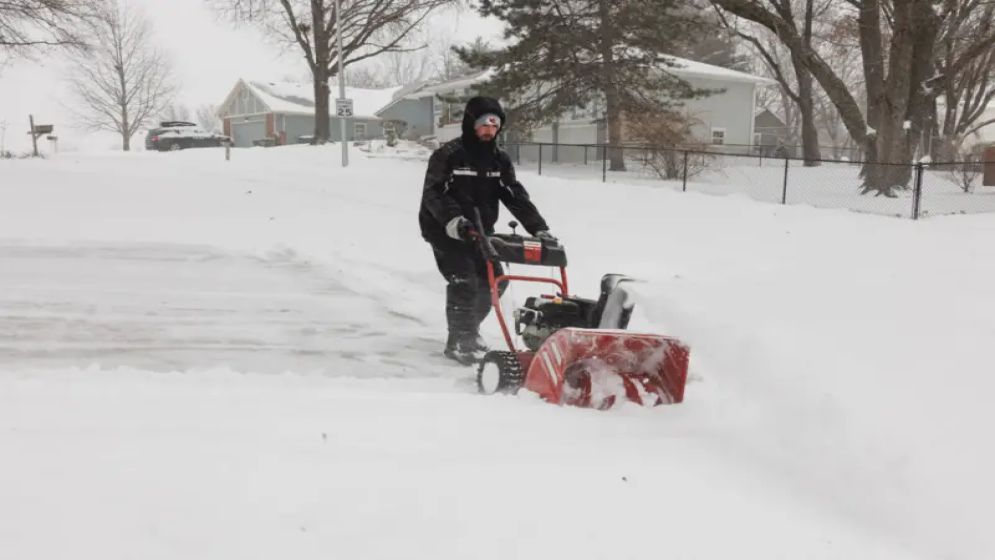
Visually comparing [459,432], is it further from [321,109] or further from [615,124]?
[321,109]

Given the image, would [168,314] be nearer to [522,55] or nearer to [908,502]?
[908,502]

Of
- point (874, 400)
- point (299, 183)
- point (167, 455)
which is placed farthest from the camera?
point (299, 183)

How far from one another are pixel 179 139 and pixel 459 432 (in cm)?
4144

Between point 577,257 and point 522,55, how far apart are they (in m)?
15.5

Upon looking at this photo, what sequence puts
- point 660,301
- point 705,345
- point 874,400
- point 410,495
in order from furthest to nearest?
point 660,301, point 705,345, point 874,400, point 410,495

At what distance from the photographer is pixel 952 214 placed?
45.9 feet

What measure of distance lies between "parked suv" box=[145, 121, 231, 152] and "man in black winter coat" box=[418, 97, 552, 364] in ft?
123

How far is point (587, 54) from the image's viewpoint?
24266mm

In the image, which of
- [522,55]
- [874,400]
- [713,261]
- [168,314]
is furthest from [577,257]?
[522,55]

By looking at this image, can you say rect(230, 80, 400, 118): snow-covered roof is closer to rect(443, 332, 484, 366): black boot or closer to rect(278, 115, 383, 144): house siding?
rect(278, 115, 383, 144): house siding

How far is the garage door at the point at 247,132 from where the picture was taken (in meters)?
56.2

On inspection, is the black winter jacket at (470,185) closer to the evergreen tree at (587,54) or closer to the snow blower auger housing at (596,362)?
the snow blower auger housing at (596,362)

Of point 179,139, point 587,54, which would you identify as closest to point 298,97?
point 179,139

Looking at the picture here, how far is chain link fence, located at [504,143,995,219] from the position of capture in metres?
15.5
